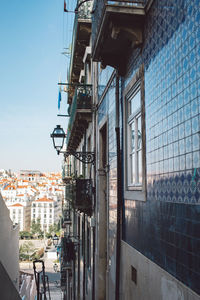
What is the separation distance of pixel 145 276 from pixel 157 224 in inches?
34.5

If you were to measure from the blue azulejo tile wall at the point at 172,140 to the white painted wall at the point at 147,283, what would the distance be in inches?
3.4

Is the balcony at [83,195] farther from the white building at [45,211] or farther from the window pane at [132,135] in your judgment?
the white building at [45,211]

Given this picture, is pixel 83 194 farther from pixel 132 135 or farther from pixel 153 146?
pixel 153 146

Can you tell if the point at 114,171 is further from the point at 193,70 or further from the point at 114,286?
the point at 193,70

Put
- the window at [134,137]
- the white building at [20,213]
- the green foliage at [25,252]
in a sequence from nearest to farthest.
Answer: the window at [134,137]
the green foliage at [25,252]
the white building at [20,213]

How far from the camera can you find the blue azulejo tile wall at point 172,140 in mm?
2826

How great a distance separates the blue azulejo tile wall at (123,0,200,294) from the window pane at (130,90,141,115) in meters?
0.62

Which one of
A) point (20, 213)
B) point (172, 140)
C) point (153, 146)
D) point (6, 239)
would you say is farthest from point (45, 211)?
point (172, 140)

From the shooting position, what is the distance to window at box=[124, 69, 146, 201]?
14.8 ft

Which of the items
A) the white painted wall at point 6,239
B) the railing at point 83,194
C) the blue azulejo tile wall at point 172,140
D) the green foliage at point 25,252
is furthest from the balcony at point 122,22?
the green foliage at point 25,252

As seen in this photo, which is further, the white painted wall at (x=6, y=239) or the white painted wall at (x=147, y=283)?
the white painted wall at (x=6, y=239)

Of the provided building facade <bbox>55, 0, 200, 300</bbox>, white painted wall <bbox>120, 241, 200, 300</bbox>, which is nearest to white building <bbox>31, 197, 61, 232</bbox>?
building facade <bbox>55, 0, 200, 300</bbox>

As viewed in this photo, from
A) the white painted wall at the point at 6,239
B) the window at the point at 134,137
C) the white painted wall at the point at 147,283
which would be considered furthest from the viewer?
the white painted wall at the point at 6,239

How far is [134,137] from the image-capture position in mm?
5004
